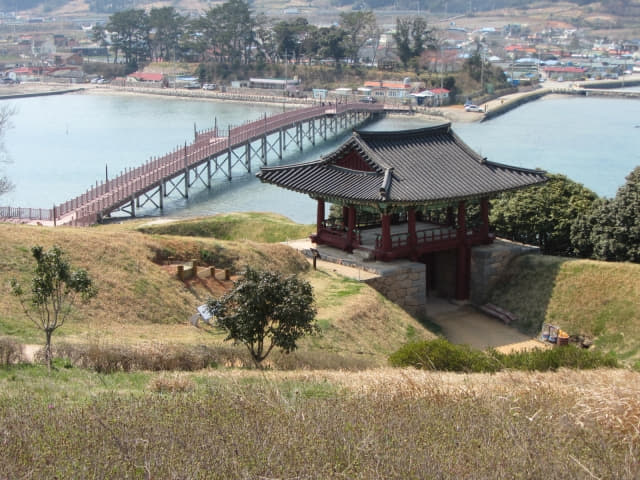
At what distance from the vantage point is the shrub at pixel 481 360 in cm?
Result: 1864

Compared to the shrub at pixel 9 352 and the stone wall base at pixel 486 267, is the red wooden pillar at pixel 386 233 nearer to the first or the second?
the stone wall base at pixel 486 267

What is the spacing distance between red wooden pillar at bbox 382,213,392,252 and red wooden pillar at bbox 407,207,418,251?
0.79 metres

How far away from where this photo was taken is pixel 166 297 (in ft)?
78.1

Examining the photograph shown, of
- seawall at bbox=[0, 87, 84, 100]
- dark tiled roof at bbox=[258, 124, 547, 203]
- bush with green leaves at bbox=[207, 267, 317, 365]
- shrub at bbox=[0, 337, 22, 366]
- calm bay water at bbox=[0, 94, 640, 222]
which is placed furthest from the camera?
seawall at bbox=[0, 87, 84, 100]

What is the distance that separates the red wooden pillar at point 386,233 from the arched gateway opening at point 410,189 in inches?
1.4

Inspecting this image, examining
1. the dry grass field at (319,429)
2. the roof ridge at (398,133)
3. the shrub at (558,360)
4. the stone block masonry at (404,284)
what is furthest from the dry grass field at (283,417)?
the roof ridge at (398,133)

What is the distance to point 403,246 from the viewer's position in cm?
2953

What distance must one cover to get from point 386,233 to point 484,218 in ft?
16.1

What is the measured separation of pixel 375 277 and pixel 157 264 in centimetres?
737

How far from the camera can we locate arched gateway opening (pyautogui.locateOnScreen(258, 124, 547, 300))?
28781mm

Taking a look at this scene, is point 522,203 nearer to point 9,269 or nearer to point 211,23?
point 9,269

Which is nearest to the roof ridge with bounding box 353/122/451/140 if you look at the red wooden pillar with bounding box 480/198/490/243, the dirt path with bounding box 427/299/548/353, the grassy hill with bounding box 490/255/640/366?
the red wooden pillar with bounding box 480/198/490/243

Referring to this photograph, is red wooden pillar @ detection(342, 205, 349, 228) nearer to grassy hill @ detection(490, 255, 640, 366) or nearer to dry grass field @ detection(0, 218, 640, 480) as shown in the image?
grassy hill @ detection(490, 255, 640, 366)

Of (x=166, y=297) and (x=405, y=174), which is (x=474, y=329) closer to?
(x=405, y=174)
